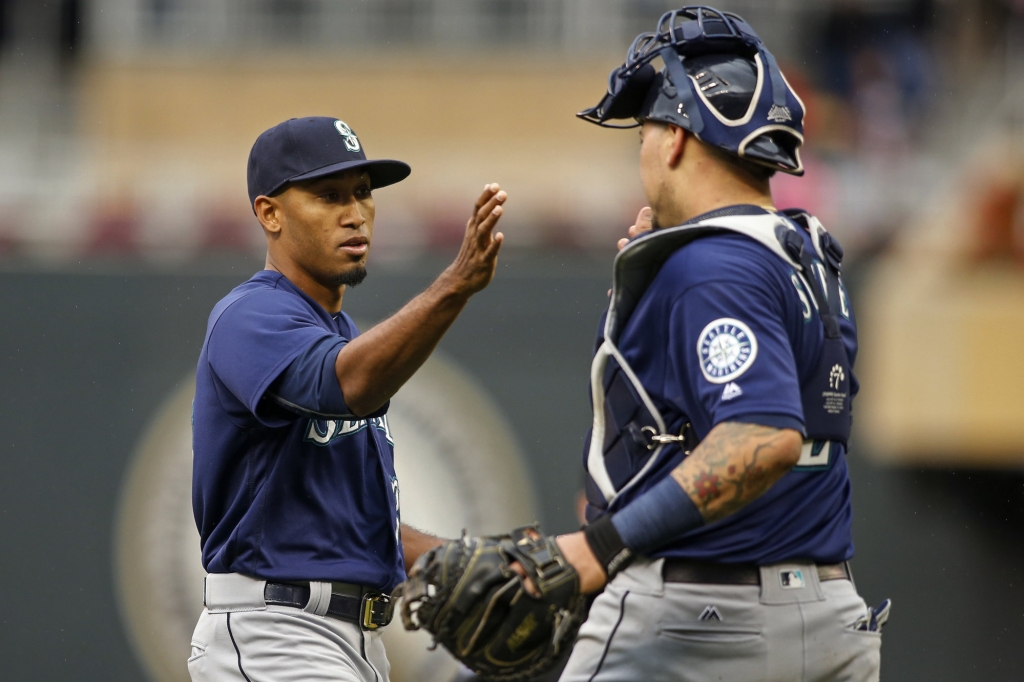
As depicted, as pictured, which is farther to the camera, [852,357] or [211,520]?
[211,520]

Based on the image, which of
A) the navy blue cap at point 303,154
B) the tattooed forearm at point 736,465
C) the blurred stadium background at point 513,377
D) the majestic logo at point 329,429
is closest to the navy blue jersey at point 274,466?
the majestic logo at point 329,429

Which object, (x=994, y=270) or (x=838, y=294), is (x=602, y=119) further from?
(x=994, y=270)

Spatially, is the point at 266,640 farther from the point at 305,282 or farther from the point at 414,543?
the point at 305,282

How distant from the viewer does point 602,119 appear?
3588mm

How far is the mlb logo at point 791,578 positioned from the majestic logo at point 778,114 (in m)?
1.08

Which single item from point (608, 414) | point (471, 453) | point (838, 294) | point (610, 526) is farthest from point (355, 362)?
point (471, 453)

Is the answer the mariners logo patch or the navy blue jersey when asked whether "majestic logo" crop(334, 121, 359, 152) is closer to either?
the navy blue jersey

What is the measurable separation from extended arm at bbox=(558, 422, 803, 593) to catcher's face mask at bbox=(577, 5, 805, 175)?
0.75 m

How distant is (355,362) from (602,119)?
0.91 metres

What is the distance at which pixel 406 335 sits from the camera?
346cm

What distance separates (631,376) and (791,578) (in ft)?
1.96

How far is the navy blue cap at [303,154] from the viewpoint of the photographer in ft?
13.1

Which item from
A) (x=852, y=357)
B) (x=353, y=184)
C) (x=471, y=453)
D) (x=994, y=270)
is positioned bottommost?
(x=471, y=453)

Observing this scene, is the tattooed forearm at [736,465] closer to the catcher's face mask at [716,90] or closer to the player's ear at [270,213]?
the catcher's face mask at [716,90]
